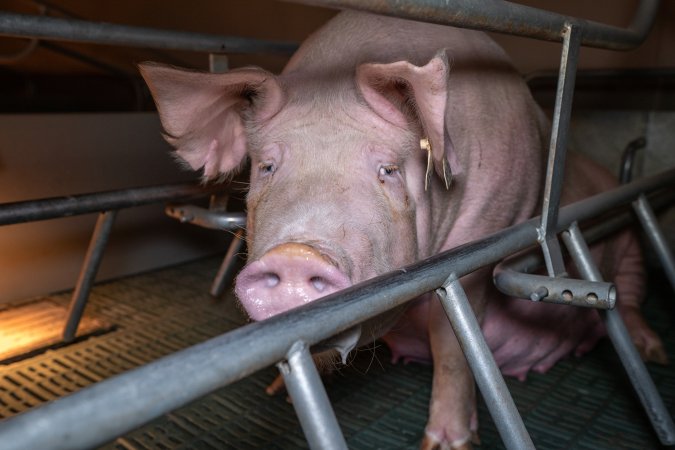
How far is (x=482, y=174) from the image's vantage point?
81.1 inches

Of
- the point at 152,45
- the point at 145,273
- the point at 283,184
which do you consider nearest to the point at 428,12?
the point at 283,184

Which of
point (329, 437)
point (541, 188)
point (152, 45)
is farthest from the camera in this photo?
point (541, 188)

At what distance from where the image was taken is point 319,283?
1.28 meters

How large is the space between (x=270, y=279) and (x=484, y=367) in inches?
19.3

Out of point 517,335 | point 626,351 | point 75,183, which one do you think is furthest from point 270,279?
point 75,183

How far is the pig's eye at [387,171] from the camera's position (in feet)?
5.39

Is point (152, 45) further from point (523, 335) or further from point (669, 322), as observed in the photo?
point (669, 322)

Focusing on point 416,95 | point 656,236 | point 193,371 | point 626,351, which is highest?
point 416,95

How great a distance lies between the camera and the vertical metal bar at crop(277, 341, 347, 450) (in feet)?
2.94

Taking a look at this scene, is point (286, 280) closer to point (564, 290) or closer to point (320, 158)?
point (320, 158)

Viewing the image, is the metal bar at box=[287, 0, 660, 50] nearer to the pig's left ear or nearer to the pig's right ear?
the pig's left ear

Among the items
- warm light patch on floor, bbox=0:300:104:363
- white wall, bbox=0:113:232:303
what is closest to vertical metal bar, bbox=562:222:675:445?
warm light patch on floor, bbox=0:300:104:363

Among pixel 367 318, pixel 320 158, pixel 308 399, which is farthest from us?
pixel 320 158

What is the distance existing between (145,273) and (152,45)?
74.1 inches
